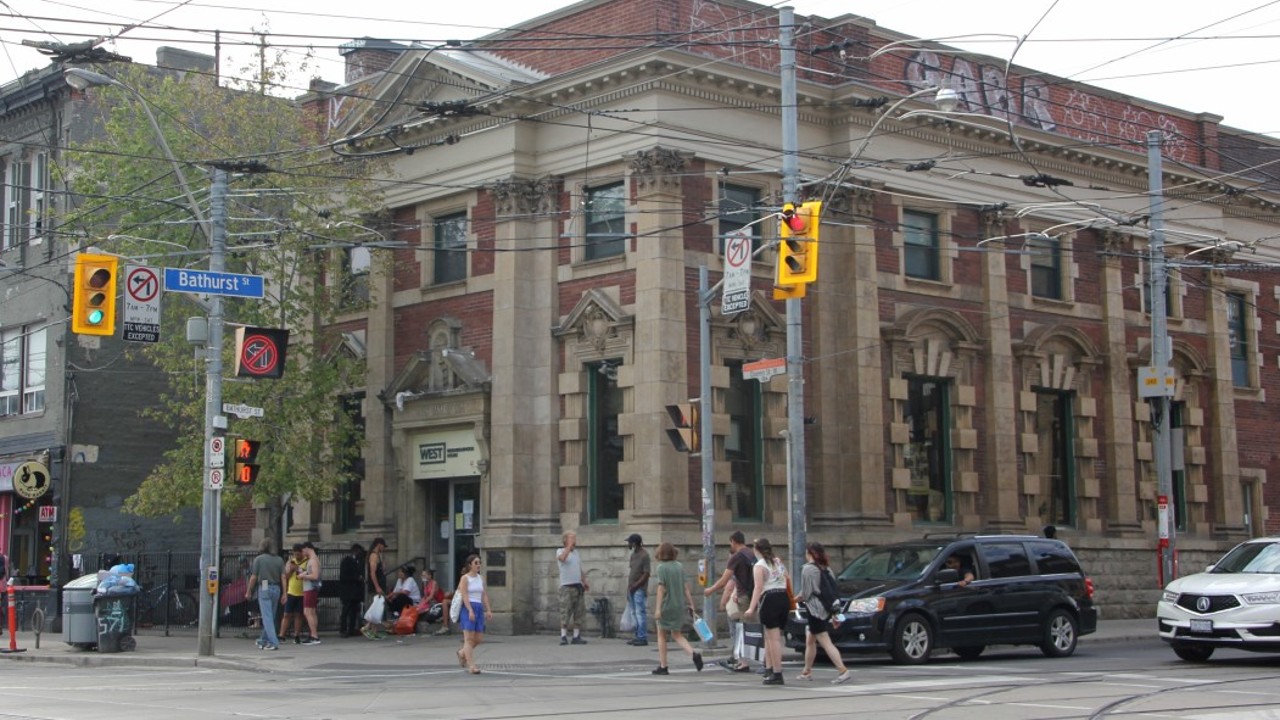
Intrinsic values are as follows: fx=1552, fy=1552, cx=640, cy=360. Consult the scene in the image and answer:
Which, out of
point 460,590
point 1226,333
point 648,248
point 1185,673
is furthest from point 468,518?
point 1226,333

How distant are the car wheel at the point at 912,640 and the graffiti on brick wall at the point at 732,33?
451 inches

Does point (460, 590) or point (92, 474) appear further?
point (92, 474)

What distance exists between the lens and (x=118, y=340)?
35844 millimetres

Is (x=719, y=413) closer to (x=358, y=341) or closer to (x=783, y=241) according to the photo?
(x=783, y=241)

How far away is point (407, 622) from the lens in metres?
27.5

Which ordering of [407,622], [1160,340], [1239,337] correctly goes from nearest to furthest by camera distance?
[407,622]
[1160,340]
[1239,337]

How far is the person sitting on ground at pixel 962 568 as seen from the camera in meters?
22.1

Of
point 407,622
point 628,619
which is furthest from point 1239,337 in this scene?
point 407,622

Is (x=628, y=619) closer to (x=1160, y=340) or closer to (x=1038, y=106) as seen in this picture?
(x=1160, y=340)

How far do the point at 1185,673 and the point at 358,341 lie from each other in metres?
18.8

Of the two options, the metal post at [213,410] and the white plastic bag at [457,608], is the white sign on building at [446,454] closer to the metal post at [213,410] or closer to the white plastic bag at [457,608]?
the metal post at [213,410]

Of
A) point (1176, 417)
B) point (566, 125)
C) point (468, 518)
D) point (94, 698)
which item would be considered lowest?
point (94, 698)

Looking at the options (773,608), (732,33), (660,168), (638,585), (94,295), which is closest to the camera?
(773,608)

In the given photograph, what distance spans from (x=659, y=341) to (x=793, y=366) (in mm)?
4058
